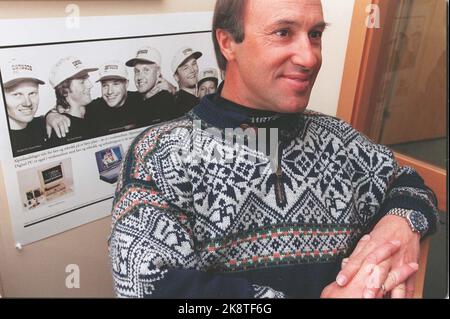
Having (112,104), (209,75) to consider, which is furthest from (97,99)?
(209,75)

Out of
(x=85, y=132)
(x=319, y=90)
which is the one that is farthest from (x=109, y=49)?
(x=319, y=90)

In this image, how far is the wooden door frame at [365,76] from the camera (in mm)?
1318

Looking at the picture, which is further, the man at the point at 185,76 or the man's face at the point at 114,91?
the man at the point at 185,76

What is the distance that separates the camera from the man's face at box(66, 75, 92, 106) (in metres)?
1.05

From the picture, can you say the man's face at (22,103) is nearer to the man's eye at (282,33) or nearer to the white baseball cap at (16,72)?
the white baseball cap at (16,72)

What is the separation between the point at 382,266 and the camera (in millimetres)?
883

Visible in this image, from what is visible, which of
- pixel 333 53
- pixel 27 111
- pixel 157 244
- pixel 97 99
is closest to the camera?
pixel 157 244

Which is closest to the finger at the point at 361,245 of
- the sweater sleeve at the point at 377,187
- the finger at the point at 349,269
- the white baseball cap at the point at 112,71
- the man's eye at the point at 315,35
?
the finger at the point at 349,269

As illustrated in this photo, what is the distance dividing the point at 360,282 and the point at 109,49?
823mm

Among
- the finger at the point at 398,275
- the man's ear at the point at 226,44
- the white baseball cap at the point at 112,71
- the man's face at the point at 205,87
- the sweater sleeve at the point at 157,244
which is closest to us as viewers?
the sweater sleeve at the point at 157,244

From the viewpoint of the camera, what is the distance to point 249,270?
0.91 meters

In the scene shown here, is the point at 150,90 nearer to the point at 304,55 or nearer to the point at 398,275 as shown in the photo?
the point at 304,55

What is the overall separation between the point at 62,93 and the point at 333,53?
0.94 m

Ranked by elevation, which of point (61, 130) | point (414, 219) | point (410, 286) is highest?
point (61, 130)
